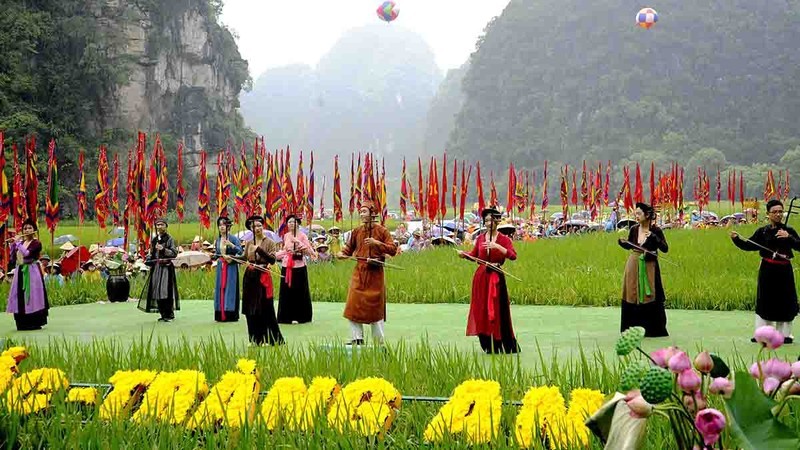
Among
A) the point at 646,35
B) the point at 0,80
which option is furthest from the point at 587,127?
the point at 0,80

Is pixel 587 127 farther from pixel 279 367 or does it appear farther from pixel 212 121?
pixel 279 367

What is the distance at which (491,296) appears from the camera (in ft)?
21.0

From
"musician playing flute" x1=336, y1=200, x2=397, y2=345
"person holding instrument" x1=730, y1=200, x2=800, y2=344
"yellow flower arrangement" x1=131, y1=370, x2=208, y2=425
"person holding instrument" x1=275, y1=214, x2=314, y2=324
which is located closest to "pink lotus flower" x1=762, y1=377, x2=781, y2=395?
"yellow flower arrangement" x1=131, y1=370, x2=208, y2=425

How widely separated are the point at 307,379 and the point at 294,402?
1.11m

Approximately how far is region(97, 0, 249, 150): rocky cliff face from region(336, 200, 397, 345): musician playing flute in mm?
27366

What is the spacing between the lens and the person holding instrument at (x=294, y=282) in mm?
8914

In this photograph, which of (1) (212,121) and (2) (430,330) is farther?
(1) (212,121)

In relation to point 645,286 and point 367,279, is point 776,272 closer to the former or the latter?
point 645,286

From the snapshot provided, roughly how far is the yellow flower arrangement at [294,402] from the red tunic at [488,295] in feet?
9.65

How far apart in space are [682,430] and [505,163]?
209 feet

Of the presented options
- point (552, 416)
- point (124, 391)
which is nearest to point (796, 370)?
point (552, 416)

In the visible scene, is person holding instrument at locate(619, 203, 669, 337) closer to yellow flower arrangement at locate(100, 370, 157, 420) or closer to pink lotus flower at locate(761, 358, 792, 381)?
yellow flower arrangement at locate(100, 370, 157, 420)

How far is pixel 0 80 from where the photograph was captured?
25.1 m

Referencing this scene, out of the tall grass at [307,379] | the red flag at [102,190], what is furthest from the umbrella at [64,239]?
the tall grass at [307,379]
